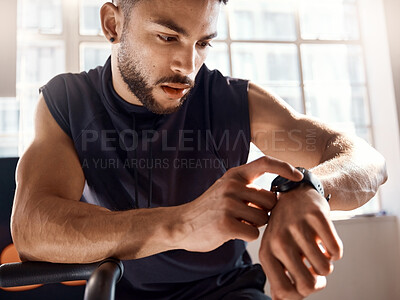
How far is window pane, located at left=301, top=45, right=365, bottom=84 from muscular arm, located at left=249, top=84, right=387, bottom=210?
7.13ft

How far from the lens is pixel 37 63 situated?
107 inches

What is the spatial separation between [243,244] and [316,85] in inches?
94.6

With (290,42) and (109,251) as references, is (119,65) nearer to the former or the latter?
(109,251)

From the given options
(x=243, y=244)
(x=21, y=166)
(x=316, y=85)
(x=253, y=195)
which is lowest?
(x=243, y=244)

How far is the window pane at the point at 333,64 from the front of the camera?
3252 mm

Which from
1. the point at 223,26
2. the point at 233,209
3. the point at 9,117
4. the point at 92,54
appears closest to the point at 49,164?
the point at 233,209

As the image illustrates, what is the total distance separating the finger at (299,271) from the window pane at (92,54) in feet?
8.17

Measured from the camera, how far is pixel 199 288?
3.46ft

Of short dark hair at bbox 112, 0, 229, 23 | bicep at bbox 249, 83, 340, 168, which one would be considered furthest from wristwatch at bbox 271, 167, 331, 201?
short dark hair at bbox 112, 0, 229, 23

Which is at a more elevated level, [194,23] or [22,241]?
[194,23]

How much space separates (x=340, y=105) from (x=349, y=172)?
255 centimetres

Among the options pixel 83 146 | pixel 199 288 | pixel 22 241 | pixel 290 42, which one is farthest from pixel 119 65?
pixel 290 42

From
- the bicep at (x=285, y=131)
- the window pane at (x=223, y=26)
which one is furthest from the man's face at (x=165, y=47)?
the window pane at (x=223, y=26)

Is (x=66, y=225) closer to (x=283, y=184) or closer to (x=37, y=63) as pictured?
(x=283, y=184)
